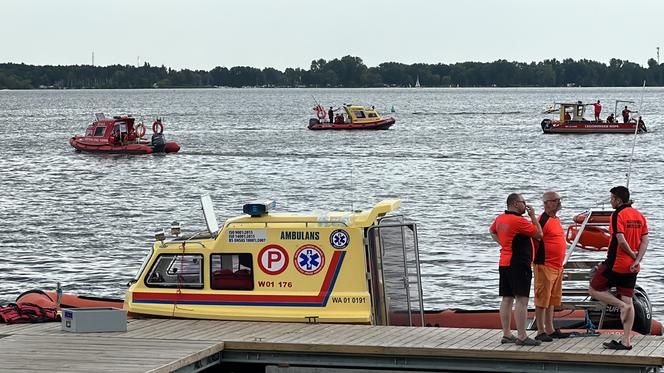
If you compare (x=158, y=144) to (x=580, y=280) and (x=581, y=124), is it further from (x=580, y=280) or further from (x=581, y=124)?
(x=580, y=280)

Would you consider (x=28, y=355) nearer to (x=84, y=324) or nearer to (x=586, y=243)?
(x=84, y=324)

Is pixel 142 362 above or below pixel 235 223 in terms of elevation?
below

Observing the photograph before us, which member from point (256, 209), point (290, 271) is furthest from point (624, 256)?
point (256, 209)

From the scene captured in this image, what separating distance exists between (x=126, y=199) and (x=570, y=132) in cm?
4492

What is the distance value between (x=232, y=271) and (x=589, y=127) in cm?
6967

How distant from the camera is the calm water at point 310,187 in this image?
2877 centimetres

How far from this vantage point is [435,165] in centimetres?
6228

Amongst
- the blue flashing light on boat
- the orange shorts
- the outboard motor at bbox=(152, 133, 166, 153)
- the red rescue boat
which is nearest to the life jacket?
the blue flashing light on boat

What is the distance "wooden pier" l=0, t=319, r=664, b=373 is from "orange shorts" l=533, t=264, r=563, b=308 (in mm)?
499

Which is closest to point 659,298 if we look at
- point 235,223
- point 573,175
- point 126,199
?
point 235,223

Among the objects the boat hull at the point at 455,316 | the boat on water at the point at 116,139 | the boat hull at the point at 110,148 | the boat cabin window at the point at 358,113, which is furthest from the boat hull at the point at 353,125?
the boat hull at the point at 455,316

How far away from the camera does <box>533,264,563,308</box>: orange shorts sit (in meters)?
14.4

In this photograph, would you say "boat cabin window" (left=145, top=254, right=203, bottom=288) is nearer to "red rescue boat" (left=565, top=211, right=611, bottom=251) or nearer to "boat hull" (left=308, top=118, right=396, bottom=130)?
"red rescue boat" (left=565, top=211, right=611, bottom=251)

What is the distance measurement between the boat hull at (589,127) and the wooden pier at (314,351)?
67076 millimetres
